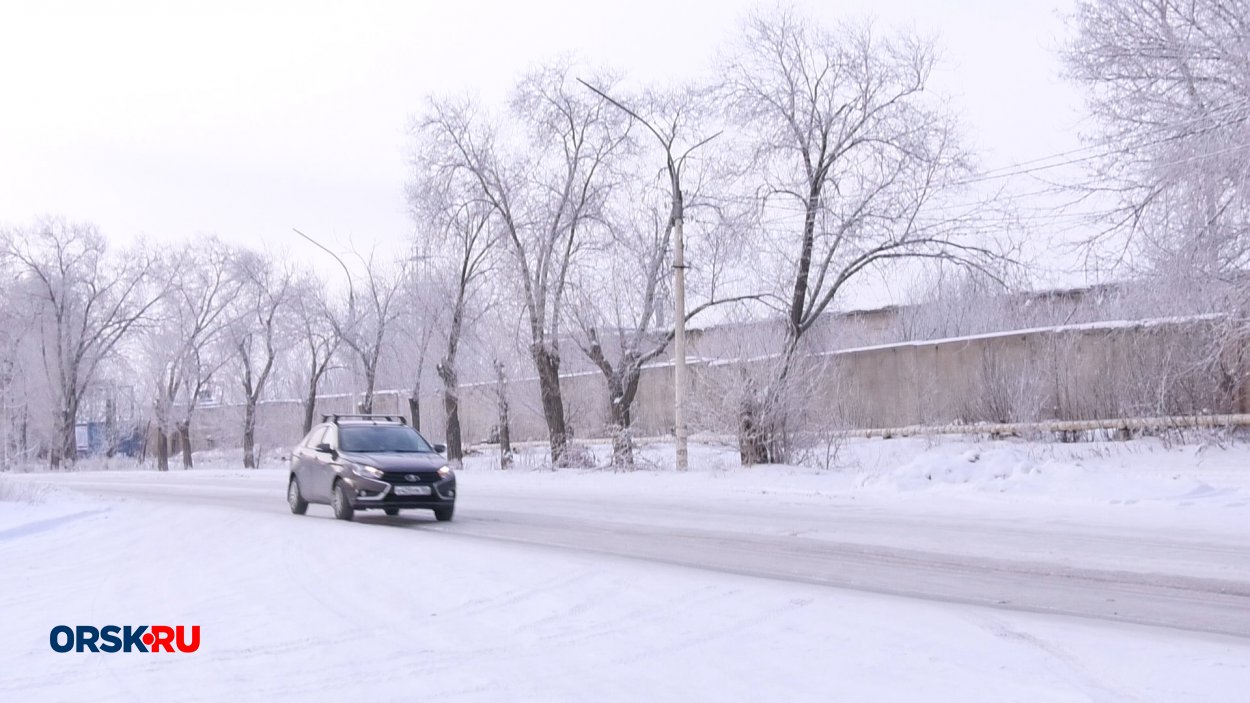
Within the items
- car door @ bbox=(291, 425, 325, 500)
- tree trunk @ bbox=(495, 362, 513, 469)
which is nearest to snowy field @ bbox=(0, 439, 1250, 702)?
car door @ bbox=(291, 425, 325, 500)

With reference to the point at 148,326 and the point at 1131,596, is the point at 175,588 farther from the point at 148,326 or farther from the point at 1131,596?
the point at 148,326

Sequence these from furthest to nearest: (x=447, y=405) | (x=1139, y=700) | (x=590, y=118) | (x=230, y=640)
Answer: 1. (x=447, y=405)
2. (x=590, y=118)
3. (x=230, y=640)
4. (x=1139, y=700)

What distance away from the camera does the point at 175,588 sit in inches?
414

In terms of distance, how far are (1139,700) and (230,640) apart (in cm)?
600

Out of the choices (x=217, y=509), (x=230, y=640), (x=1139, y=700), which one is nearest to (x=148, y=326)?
(x=217, y=509)

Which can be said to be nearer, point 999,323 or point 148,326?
point 999,323

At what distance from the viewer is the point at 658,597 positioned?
9.27 m

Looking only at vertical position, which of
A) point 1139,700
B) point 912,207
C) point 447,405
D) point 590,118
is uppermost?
point 590,118

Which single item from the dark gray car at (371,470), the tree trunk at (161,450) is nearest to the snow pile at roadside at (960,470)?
the dark gray car at (371,470)

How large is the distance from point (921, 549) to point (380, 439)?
9440 millimetres

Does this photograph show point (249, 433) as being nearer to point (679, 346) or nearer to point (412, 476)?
point (679, 346)

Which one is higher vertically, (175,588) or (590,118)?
(590,118)

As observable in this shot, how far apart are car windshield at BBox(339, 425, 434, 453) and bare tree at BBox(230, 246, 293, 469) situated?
3877cm

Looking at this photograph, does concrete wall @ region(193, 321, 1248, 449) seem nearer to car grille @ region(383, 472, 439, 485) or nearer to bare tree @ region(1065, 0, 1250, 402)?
bare tree @ region(1065, 0, 1250, 402)
